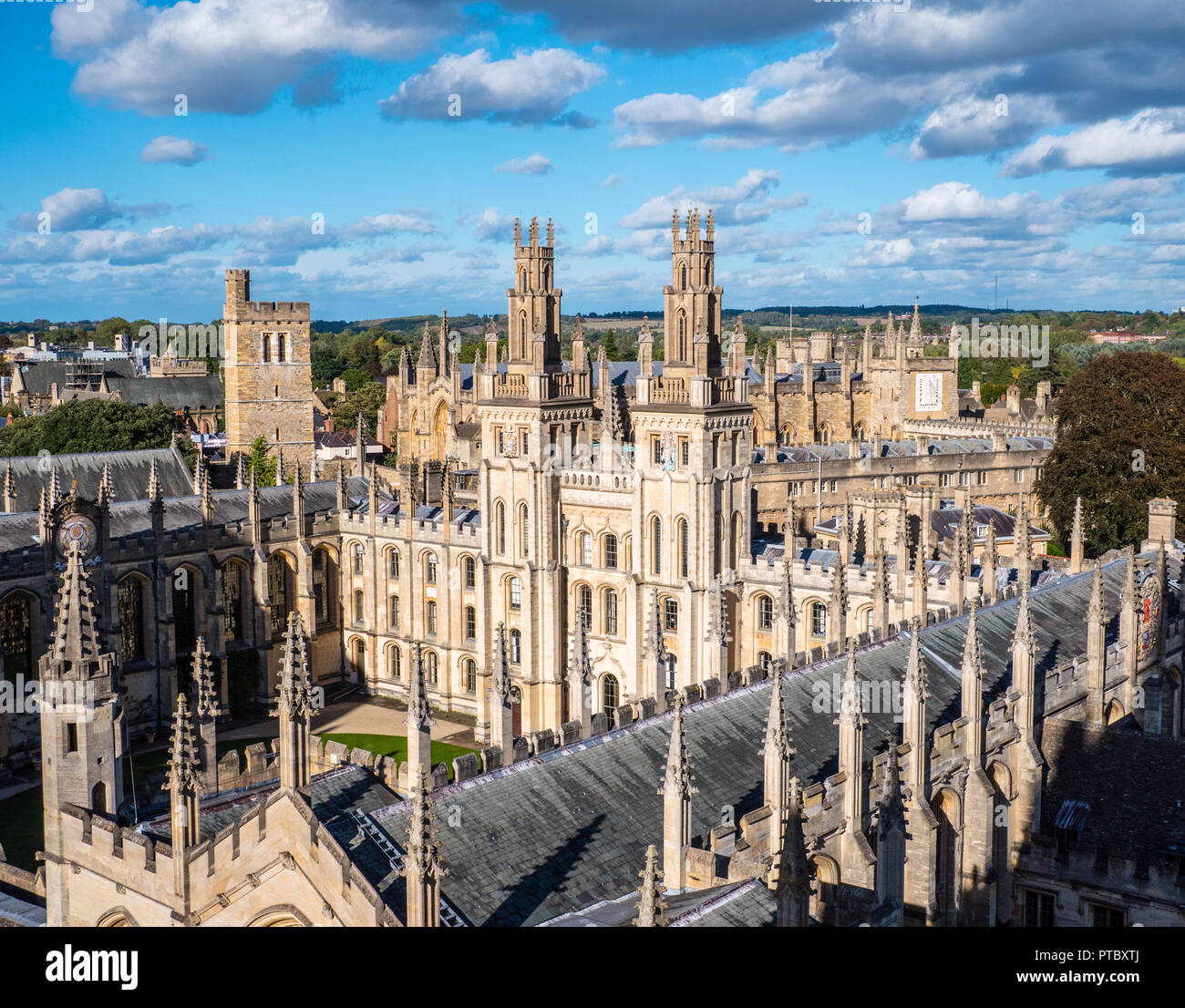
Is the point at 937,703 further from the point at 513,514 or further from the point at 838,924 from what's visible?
the point at 513,514

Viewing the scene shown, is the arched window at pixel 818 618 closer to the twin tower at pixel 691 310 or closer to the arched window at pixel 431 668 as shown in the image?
the twin tower at pixel 691 310

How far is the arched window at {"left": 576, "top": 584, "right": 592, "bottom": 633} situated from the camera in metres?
47.4

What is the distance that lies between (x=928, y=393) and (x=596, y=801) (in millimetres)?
70645

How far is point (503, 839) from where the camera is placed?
20406 millimetres

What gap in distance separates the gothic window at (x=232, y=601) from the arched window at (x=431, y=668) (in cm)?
733

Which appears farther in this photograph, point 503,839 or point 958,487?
point 958,487

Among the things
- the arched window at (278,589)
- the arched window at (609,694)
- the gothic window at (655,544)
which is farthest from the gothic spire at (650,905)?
the arched window at (278,589)

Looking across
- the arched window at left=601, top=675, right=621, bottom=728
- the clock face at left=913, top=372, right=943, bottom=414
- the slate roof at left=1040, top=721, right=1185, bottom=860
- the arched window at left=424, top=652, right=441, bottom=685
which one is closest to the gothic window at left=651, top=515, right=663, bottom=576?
the arched window at left=601, top=675, right=621, bottom=728

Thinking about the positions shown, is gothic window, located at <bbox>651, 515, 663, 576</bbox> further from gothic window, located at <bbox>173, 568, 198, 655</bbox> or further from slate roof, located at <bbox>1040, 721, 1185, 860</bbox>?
gothic window, located at <bbox>173, 568, 198, 655</bbox>

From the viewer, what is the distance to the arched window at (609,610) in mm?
46812

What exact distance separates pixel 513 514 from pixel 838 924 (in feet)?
99.2

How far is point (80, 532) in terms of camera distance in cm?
4394

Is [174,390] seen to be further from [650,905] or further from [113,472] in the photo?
[650,905]
